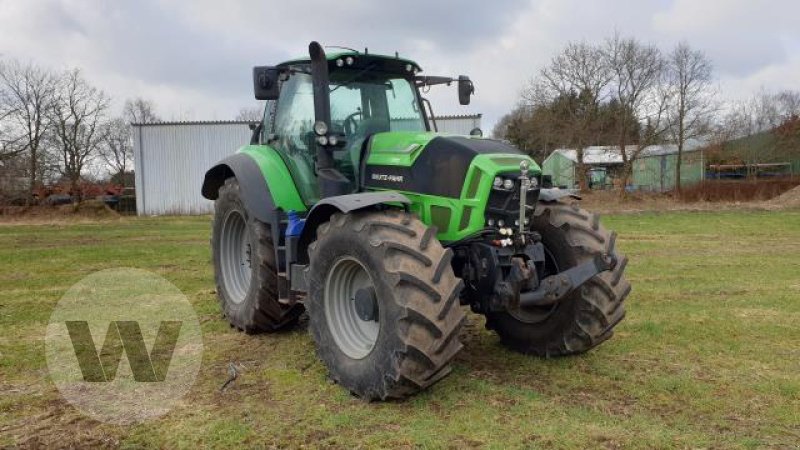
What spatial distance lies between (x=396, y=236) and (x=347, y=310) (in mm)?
972

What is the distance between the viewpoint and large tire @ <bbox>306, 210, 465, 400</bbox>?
4.08 meters

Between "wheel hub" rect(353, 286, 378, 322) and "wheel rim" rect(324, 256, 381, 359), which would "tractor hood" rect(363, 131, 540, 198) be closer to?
"wheel rim" rect(324, 256, 381, 359)

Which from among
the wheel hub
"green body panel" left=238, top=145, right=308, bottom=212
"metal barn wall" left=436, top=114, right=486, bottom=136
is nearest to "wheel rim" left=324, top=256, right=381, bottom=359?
the wheel hub

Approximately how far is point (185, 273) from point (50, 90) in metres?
26.8

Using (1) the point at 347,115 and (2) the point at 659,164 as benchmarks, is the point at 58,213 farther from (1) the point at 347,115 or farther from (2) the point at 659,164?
(2) the point at 659,164

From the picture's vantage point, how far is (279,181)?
6.08 metres

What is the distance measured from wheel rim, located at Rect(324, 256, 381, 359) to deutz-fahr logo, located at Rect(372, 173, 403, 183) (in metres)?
0.79

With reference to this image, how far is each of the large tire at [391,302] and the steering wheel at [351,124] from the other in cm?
118

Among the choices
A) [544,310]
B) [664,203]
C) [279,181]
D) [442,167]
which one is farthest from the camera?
[664,203]

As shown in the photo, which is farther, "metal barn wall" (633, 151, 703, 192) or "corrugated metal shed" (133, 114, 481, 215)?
"metal barn wall" (633, 151, 703, 192)

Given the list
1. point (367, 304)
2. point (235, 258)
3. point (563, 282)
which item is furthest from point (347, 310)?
point (235, 258)

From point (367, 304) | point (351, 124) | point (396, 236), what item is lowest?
point (367, 304)

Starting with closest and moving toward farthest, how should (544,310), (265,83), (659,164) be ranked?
(544,310) → (265,83) → (659,164)

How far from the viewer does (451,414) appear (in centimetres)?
426
